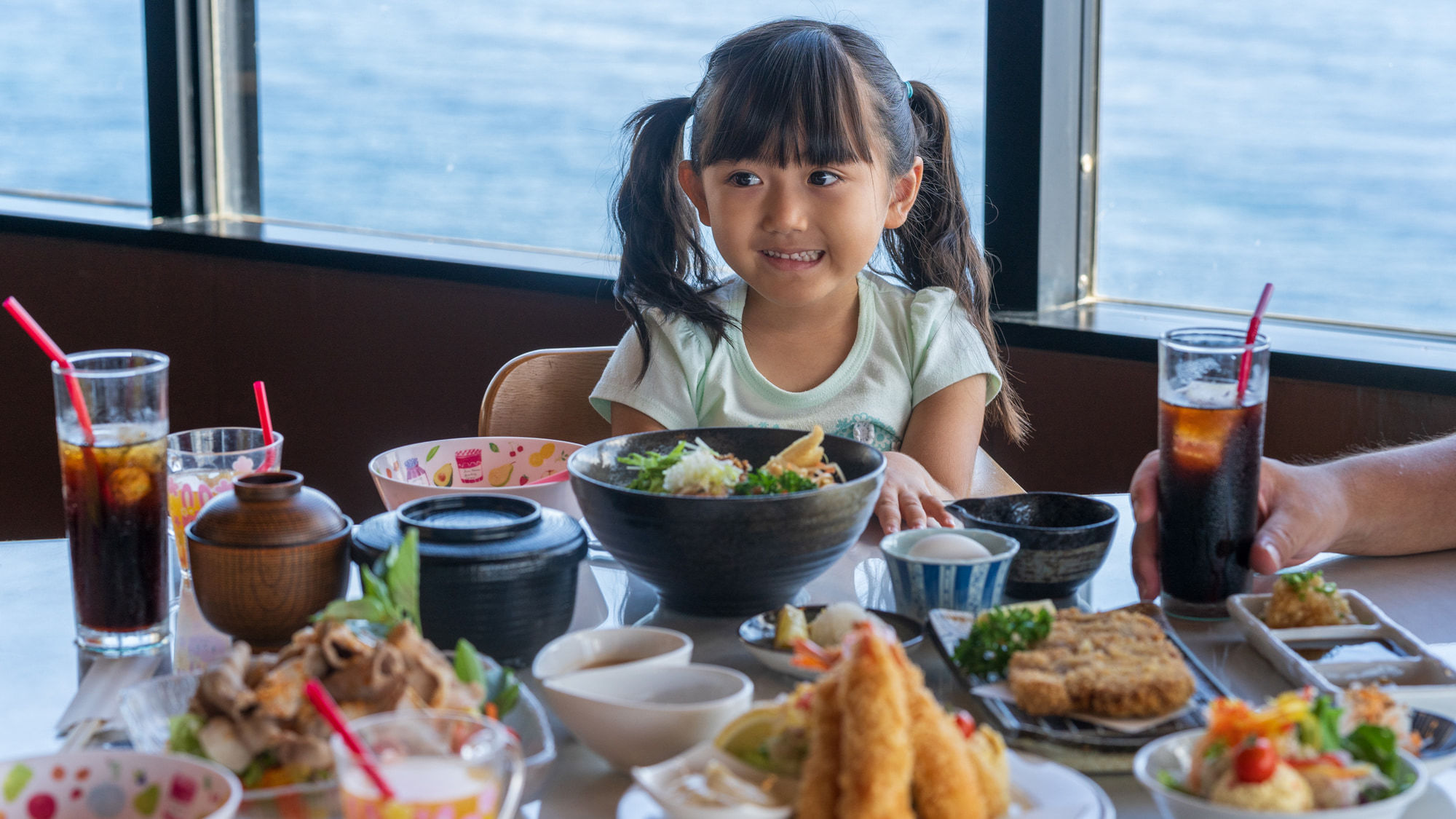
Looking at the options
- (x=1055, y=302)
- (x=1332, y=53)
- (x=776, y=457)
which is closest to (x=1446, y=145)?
(x=1332, y=53)

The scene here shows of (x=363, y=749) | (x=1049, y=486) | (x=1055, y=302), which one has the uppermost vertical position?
(x=1055, y=302)

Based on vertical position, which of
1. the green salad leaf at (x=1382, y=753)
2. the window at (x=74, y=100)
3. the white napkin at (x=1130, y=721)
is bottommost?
the white napkin at (x=1130, y=721)

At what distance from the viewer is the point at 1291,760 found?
85 centimetres

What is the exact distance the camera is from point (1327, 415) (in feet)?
7.99

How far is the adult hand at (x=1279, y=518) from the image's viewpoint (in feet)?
4.47

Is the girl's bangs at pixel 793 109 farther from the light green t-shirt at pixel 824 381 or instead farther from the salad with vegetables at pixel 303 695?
the salad with vegetables at pixel 303 695

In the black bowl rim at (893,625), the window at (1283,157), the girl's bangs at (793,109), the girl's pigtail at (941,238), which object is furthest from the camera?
the window at (1283,157)

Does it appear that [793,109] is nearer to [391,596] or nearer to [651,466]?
[651,466]

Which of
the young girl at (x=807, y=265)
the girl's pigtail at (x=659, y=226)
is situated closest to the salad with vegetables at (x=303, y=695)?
the young girl at (x=807, y=265)

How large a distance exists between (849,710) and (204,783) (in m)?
0.41

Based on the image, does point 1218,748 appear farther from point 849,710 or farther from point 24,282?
point 24,282

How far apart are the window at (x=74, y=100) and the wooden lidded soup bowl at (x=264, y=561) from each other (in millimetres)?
3088

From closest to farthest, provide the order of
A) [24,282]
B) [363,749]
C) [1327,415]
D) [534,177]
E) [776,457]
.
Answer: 1. [363,749]
2. [776,457]
3. [1327,415]
4. [534,177]
5. [24,282]

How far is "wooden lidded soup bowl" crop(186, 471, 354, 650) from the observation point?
3.79ft
